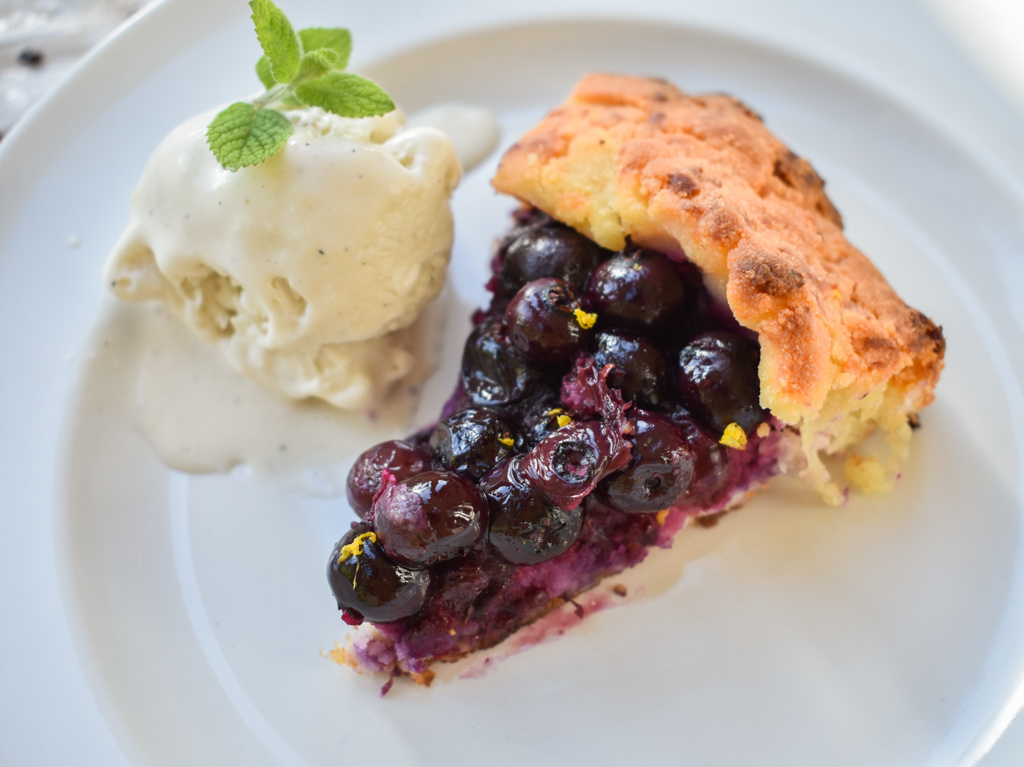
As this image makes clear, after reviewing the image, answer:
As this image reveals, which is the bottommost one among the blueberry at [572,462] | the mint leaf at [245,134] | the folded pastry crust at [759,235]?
the blueberry at [572,462]

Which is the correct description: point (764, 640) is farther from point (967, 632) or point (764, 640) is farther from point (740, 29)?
point (740, 29)

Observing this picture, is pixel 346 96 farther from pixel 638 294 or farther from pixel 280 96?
pixel 638 294

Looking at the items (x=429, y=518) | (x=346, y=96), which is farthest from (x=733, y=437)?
(x=346, y=96)

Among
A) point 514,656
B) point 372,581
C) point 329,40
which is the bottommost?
point 514,656

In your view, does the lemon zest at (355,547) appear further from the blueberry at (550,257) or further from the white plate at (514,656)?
the blueberry at (550,257)

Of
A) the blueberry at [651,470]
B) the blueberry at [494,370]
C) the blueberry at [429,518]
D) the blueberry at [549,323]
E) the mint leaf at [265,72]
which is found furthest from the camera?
the mint leaf at [265,72]

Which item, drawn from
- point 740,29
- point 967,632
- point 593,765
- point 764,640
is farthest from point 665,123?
point 593,765

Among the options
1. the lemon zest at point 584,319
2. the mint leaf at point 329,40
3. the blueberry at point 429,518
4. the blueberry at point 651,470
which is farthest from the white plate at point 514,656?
the lemon zest at point 584,319

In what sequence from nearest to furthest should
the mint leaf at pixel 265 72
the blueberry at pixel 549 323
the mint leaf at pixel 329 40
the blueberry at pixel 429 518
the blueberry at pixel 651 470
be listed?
the blueberry at pixel 429 518
the blueberry at pixel 651 470
the blueberry at pixel 549 323
the mint leaf at pixel 265 72
the mint leaf at pixel 329 40
